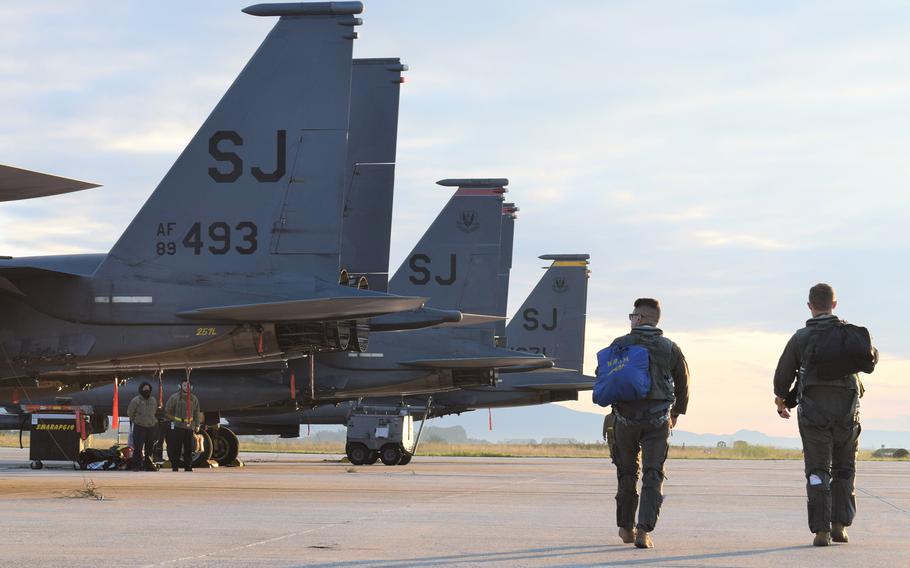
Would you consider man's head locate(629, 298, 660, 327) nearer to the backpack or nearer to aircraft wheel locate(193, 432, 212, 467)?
the backpack

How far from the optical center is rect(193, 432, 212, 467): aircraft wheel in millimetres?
24406

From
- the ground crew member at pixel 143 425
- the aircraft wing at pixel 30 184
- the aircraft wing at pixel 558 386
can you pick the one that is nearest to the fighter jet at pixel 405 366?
the ground crew member at pixel 143 425

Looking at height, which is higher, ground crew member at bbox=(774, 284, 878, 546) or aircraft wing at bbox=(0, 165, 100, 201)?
aircraft wing at bbox=(0, 165, 100, 201)

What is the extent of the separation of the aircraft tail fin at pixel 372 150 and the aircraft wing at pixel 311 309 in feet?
14.2

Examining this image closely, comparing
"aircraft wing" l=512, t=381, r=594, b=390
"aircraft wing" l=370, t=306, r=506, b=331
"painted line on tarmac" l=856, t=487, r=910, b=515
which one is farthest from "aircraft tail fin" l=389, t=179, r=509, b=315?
"painted line on tarmac" l=856, t=487, r=910, b=515

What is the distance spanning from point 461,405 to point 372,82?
→ 652 inches

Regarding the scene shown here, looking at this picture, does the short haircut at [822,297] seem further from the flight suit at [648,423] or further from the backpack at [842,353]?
the flight suit at [648,423]

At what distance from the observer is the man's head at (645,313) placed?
9.27 meters

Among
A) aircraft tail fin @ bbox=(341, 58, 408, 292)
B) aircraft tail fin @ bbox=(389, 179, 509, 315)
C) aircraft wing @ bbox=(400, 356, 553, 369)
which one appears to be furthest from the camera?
aircraft tail fin @ bbox=(389, 179, 509, 315)

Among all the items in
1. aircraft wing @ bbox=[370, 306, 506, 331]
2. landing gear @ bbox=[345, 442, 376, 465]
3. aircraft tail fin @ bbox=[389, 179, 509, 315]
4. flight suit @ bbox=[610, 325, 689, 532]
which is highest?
aircraft tail fin @ bbox=[389, 179, 509, 315]

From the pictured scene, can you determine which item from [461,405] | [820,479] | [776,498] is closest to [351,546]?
[820,479]

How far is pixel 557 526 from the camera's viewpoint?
34.8 feet

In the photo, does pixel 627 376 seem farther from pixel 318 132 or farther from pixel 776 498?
pixel 776 498

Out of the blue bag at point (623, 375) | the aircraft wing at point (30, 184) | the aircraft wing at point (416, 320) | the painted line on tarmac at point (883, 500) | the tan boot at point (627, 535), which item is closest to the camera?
the blue bag at point (623, 375)
